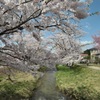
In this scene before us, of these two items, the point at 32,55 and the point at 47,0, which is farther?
the point at 32,55

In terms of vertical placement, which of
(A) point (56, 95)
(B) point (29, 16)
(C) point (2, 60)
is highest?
(B) point (29, 16)

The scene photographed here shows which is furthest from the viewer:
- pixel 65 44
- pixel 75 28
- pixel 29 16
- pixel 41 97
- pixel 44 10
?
pixel 41 97

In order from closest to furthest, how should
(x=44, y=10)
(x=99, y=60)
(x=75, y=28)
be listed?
(x=44, y=10), (x=75, y=28), (x=99, y=60)

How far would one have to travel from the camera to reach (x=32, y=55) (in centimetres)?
1102

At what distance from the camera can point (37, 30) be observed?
35.4 feet

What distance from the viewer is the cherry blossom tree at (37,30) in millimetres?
9156

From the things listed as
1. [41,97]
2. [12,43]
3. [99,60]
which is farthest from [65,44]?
[99,60]

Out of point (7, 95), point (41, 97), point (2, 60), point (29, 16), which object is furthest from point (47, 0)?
point (41, 97)

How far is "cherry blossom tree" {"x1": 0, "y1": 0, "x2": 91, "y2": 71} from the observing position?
360 inches

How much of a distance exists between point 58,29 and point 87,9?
1740 millimetres

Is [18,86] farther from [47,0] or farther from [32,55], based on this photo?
Result: [47,0]

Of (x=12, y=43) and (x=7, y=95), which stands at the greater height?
(x=12, y=43)

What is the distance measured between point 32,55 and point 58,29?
1617 millimetres

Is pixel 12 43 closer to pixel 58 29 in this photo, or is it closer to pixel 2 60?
pixel 2 60
